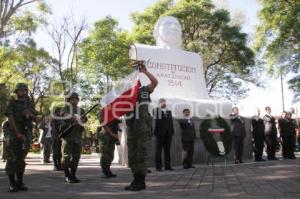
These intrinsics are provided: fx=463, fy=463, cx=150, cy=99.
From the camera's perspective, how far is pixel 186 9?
35406 mm

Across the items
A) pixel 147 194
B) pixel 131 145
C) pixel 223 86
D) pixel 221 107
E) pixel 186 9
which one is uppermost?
pixel 186 9

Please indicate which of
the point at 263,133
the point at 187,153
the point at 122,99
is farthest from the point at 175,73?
the point at 122,99

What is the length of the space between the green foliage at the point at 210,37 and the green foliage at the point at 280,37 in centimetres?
533

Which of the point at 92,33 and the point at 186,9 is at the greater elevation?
the point at 186,9

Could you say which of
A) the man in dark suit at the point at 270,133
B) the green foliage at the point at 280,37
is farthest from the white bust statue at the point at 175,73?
the green foliage at the point at 280,37

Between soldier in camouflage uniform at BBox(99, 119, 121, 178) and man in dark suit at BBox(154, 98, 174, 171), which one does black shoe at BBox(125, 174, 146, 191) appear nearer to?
soldier in camouflage uniform at BBox(99, 119, 121, 178)

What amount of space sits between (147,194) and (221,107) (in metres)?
8.56

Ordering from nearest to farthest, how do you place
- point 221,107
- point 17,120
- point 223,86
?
point 17,120 < point 221,107 < point 223,86

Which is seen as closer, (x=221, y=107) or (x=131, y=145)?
(x=131, y=145)

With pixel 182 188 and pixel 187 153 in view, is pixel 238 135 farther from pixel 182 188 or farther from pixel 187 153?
pixel 182 188

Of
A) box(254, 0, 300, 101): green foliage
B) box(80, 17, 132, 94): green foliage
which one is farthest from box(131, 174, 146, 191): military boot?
box(80, 17, 132, 94): green foliage

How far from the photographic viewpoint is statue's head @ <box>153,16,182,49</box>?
1542cm

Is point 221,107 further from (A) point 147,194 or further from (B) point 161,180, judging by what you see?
(A) point 147,194

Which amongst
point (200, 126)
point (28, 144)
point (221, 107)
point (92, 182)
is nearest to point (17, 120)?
point (28, 144)
